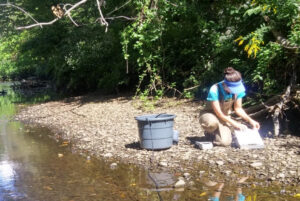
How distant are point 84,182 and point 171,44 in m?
7.92

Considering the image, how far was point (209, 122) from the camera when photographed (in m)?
6.35

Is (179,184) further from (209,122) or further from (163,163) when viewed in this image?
(209,122)

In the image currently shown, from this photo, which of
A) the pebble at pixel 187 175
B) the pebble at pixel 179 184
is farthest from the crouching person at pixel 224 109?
the pebble at pixel 179 184

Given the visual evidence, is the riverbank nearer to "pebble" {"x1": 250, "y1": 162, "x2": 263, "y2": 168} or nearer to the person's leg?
"pebble" {"x1": 250, "y1": 162, "x2": 263, "y2": 168}

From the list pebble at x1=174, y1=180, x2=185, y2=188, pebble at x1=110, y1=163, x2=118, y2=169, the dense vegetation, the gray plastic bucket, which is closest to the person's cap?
the gray plastic bucket

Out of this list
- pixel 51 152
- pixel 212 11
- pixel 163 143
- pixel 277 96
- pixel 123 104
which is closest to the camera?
pixel 163 143

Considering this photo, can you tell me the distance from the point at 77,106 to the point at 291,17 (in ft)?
30.7

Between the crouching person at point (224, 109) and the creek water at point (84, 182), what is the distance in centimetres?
118

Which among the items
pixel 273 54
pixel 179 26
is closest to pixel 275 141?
pixel 273 54

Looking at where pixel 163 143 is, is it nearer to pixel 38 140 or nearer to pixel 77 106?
pixel 38 140

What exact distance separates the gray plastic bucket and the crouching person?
1.89 feet

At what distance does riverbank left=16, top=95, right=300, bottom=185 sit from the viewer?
5.45m

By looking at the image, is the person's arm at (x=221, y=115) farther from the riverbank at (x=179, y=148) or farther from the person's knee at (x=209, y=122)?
the riverbank at (x=179, y=148)

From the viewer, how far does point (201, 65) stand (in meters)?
12.0
